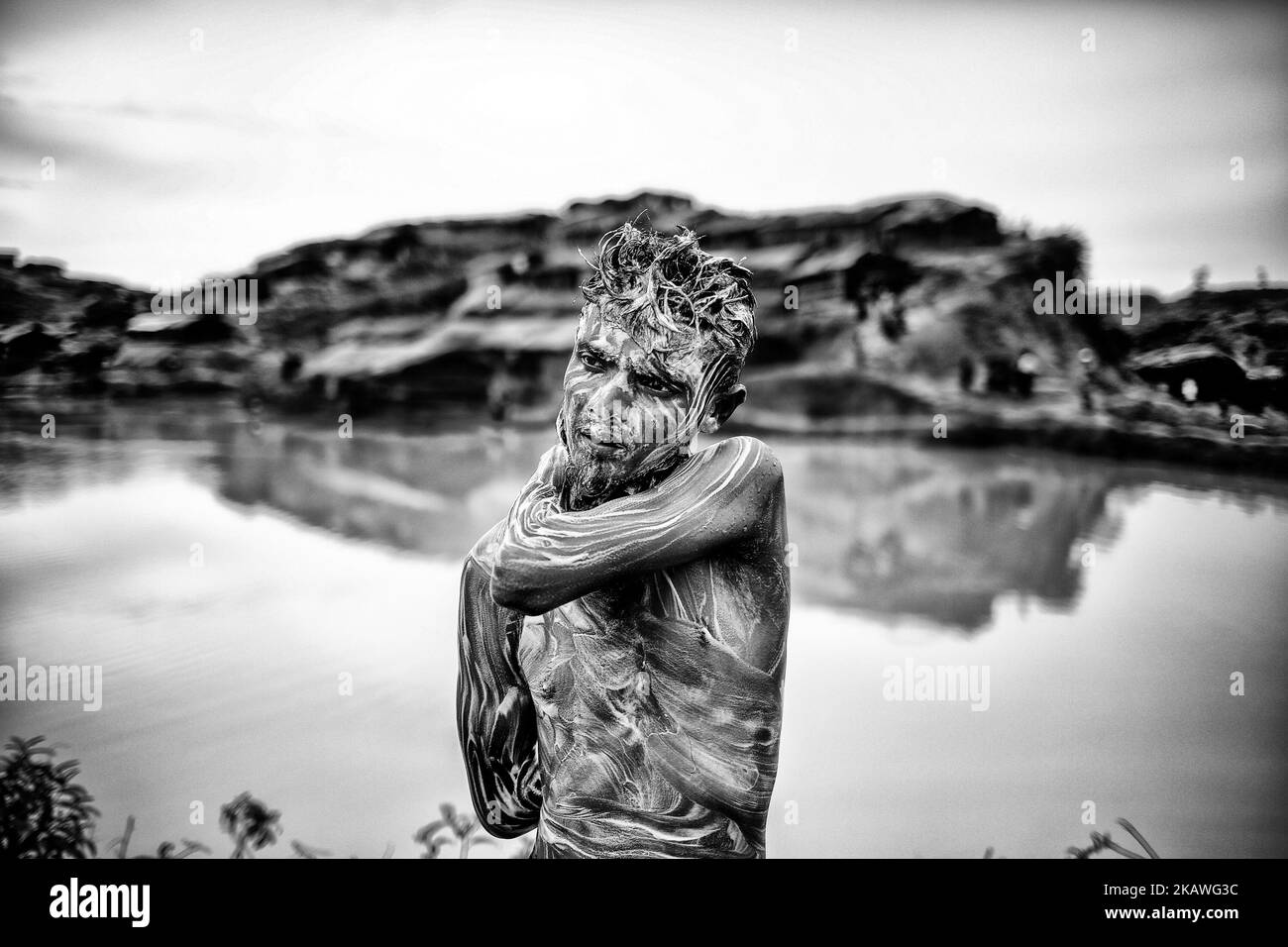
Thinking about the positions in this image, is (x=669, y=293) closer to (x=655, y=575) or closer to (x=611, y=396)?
(x=611, y=396)

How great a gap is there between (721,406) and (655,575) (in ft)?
1.18

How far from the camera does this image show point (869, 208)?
18.8 ft

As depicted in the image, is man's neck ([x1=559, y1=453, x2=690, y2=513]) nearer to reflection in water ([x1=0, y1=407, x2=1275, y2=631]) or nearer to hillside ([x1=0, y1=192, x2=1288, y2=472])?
reflection in water ([x1=0, y1=407, x2=1275, y2=631])

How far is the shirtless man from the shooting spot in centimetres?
167

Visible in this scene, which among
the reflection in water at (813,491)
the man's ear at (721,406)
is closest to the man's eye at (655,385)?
the man's ear at (721,406)

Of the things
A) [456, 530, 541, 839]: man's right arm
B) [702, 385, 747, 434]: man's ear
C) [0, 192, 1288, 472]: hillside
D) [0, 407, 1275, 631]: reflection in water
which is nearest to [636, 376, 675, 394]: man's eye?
[702, 385, 747, 434]: man's ear

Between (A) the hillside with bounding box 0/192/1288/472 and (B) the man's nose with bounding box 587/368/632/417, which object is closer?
(B) the man's nose with bounding box 587/368/632/417

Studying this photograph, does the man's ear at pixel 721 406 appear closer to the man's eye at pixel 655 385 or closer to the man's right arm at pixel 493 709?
the man's eye at pixel 655 385

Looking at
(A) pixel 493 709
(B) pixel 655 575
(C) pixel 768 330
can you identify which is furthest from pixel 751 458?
(C) pixel 768 330

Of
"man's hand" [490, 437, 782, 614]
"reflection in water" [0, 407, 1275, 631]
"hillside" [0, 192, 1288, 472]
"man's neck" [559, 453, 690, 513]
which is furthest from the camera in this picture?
"hillside" [0, 192, 1288, 472]

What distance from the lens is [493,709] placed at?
2012 mm

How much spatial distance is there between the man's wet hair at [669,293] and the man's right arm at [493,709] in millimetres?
615

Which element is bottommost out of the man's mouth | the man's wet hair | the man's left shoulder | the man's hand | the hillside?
the man's hand

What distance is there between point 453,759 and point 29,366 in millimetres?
3532
